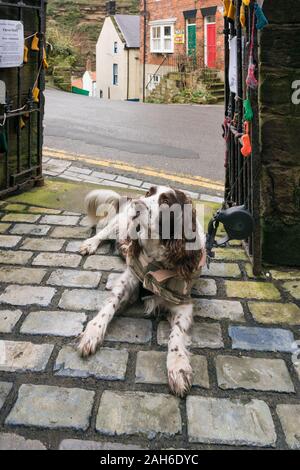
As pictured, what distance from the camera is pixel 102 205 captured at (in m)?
4.37

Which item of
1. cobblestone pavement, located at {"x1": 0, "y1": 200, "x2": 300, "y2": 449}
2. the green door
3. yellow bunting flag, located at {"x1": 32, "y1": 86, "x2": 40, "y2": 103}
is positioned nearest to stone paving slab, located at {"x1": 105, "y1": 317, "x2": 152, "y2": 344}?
cobblestone pavement, located at {"x1": 0, "y1": 200, "x2": 300, "y2": 449}

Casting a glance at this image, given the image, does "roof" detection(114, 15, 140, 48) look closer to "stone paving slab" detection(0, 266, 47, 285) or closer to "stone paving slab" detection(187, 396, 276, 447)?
"stone paving slab" detection(0, 266, 47, 285)

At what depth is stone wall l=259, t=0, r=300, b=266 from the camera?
3.24m

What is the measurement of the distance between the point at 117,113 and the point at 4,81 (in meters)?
9.79

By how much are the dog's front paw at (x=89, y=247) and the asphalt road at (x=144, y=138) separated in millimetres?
2963

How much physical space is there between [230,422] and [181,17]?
91.0 ft

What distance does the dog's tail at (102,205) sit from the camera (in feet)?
14.2

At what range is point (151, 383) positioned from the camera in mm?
2363

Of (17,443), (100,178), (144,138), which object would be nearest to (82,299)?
(17,443)

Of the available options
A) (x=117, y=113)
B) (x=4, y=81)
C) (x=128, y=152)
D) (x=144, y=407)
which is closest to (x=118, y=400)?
(x=144, y=407)

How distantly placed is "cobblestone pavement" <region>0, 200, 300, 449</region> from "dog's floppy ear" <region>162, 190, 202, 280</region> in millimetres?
331

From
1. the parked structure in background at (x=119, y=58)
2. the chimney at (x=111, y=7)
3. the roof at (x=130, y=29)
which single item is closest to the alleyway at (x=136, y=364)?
the parked structure in background at (x=119, y=58)

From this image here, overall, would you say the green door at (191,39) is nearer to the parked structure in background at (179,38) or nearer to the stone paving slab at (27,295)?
the parked structure in background at (179,38)
